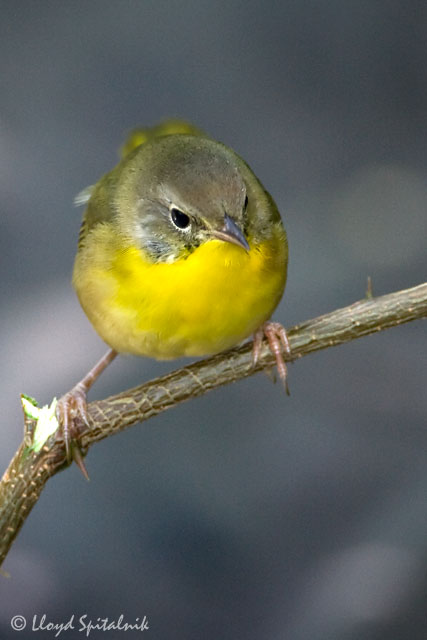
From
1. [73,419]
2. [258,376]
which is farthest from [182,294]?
[258,376]

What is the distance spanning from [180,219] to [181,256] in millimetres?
66

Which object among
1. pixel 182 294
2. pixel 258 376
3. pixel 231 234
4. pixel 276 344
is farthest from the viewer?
pixel 258 376

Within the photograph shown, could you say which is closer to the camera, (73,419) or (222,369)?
(222,369)

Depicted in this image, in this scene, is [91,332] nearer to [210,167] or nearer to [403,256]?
[403,256]

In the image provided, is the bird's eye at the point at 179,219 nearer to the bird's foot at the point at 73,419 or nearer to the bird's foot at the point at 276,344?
the bird's foot at the point at 276,344

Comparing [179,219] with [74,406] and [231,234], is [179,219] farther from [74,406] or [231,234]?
[74,406]

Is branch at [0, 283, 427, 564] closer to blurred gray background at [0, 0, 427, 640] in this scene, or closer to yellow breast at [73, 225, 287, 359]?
yellow breast at [73, 225, 287, 359]

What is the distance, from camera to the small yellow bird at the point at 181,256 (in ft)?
5.32

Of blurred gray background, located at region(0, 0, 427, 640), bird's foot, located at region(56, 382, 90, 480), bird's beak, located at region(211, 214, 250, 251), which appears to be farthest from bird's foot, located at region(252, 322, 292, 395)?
blurred gray background, located at region(0, 0, 427, 640)

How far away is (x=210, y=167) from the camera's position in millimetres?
1630

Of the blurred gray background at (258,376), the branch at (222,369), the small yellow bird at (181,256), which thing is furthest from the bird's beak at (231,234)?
the blurred gray background at (258,376)

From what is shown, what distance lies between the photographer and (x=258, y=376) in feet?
10.2

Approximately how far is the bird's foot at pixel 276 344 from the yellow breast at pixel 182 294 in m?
0.05

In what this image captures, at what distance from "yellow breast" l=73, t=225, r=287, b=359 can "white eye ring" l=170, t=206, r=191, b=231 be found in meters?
0.05
